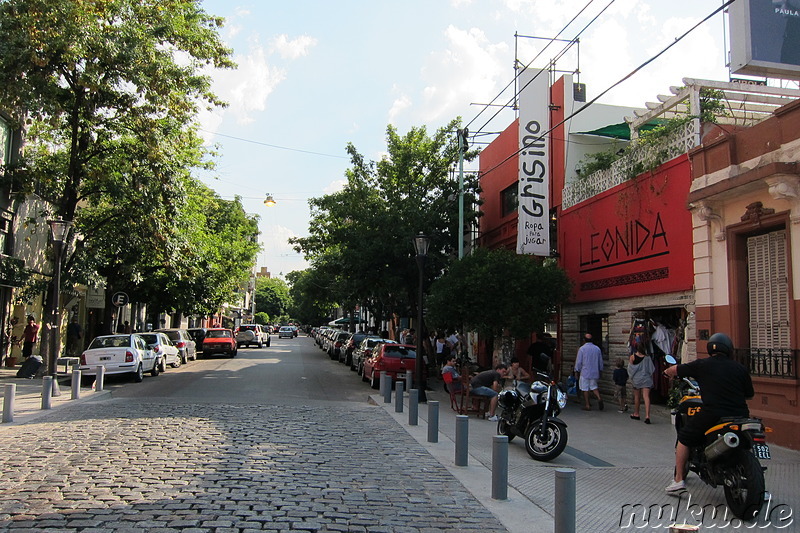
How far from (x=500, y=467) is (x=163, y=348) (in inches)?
761

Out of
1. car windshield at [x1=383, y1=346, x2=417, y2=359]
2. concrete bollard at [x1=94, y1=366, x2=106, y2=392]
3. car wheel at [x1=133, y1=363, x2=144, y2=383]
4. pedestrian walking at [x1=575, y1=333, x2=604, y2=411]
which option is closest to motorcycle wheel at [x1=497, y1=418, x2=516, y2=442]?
pedestrian walking at [x1=575, y1=333, x2=604, y2=411]

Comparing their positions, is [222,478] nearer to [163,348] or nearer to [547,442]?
[547,442]

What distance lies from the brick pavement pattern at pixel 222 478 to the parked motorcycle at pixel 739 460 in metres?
2.28

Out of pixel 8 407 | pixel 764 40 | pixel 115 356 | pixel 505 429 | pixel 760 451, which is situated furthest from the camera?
pixel 115 356

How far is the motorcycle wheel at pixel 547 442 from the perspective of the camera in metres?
8.80

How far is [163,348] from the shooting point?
23.4m

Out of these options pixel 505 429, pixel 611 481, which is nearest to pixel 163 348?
pixel 505 429

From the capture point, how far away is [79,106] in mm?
18219

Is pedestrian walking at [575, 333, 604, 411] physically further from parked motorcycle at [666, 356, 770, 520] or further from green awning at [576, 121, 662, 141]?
parked motorcycle at [666, 356, 770, 520]

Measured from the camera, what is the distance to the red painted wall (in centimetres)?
1345

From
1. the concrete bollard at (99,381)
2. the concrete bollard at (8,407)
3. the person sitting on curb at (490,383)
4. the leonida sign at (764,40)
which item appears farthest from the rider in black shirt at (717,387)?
the concrete bollard at (99,381)

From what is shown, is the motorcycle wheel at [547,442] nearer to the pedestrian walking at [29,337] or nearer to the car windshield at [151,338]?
the car windshield at [151,338]

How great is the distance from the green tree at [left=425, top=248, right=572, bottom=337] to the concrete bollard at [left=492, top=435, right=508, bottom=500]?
29.9 ft

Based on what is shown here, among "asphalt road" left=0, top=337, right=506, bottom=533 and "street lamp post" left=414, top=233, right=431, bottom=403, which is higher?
"street lamp post" left=414, top=233, right=431, bottom=403
